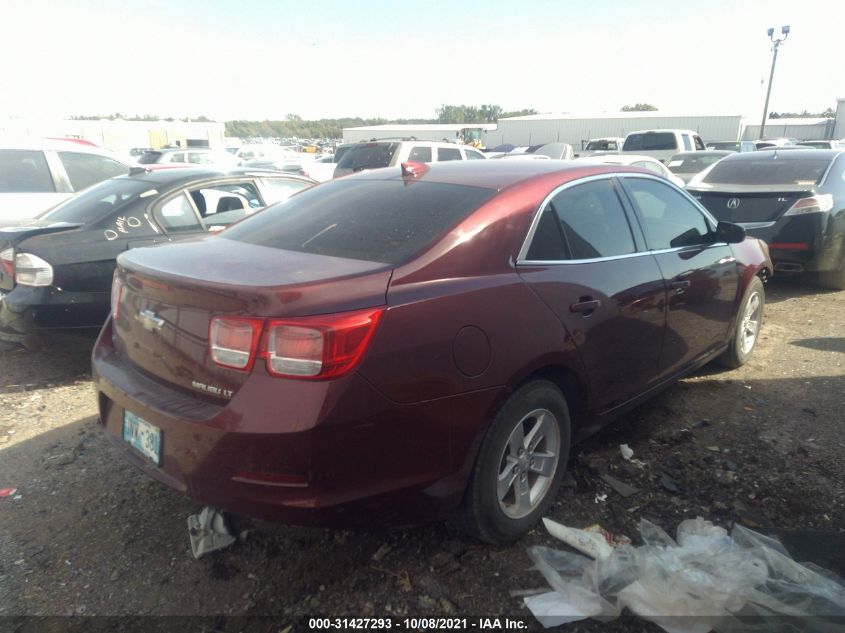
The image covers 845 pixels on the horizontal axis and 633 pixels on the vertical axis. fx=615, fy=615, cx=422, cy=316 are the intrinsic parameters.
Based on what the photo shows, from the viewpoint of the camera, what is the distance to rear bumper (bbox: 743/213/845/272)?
6.46 m

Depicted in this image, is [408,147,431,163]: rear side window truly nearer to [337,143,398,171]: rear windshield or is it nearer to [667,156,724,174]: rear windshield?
[337,143,398,171]: rear windshield

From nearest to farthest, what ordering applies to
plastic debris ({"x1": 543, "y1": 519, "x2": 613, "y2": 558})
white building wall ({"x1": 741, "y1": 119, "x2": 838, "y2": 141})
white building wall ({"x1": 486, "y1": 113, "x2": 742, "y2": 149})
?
plastic debris ({"x1": 543, "y1": 519, "x2": 613, "y2": 558})
white building wall ({"x1": 486, "y1": 113, "x2": 742, "y2": 149})
white building wall ({"x1": 741, "y1": 119, "x2": 838, "y2": 141})

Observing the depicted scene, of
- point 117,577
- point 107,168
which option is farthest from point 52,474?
point 107,168

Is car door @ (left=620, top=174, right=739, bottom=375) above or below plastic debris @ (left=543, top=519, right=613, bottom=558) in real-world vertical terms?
above

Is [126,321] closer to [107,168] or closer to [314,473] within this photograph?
[314,473]

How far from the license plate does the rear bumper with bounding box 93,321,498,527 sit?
0.12ft

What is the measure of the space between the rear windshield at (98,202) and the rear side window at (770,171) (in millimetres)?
6400

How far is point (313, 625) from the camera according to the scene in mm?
2281

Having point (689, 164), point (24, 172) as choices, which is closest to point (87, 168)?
point (24, 172)

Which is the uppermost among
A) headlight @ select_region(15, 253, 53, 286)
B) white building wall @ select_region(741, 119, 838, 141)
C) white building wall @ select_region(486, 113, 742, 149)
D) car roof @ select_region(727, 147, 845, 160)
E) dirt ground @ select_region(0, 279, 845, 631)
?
white building wall @ select_region(741, 119, 838, 141)

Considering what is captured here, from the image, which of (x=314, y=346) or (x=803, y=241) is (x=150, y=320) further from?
(x=803, y=241)

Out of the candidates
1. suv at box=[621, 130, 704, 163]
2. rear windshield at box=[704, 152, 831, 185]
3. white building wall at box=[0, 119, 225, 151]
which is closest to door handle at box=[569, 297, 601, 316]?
rear windshield at box=[704, 152, 831, 185]

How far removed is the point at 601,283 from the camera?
296 cm

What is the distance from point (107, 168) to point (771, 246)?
8.00m
